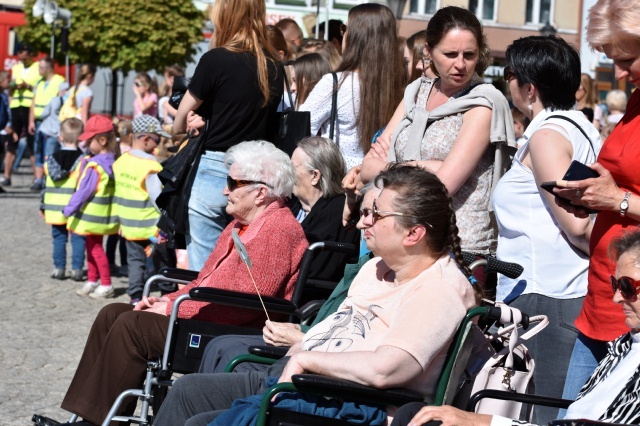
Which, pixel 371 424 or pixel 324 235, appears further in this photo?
pixel 324 235

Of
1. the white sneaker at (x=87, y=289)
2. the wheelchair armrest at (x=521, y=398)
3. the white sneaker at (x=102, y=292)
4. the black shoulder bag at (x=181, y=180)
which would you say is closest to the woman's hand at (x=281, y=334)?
the wheelchair armrest at (x=521, y=398)

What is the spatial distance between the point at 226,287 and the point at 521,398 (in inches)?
84.1

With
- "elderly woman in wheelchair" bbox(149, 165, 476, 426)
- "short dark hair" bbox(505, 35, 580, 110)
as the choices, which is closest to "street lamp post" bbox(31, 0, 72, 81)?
"short dark hair" bbox(505, 35, 580, 110)

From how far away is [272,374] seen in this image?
14.8ft

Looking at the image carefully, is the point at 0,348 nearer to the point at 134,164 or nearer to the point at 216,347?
the point at 134,164

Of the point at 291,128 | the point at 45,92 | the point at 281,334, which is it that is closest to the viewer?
the point at 281,334

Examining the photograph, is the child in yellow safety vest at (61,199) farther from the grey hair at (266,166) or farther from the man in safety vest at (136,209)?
the grey hair at (266,166)

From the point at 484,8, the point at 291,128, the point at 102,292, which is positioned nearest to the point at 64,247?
the point at 102,292

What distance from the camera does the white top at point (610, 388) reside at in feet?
11.4

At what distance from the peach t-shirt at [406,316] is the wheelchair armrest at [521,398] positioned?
19 cm

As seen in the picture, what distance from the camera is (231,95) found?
6.60 meters

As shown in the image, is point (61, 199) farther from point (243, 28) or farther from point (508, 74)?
point (508, 74)

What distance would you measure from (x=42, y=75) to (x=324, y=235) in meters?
14.8

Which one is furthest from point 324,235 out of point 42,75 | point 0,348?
point 42,75
